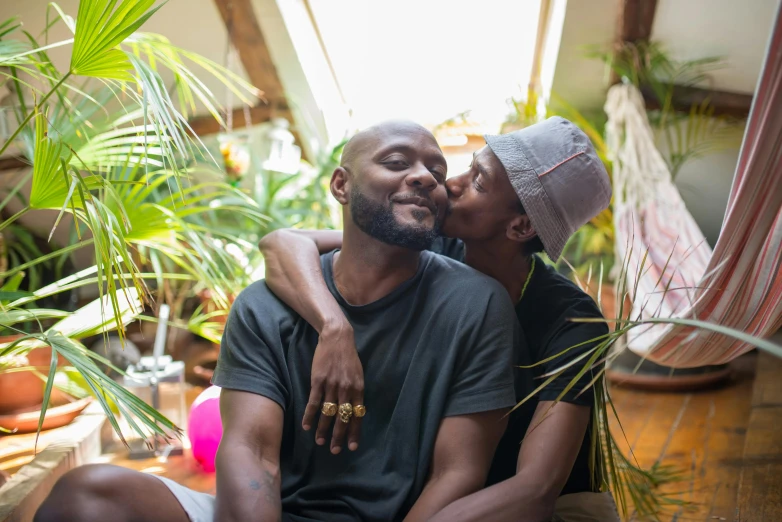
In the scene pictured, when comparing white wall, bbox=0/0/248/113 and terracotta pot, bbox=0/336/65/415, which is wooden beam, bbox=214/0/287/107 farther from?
terracotta pot, bbox=0/336/65/415

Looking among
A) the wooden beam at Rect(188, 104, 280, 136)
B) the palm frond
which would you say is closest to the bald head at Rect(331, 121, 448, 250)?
the palm frond

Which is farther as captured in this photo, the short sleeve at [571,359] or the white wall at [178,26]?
the white wall at [178,26]

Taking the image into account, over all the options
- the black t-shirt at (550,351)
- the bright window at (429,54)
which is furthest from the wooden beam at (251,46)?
the black t-shirt at (550,351)

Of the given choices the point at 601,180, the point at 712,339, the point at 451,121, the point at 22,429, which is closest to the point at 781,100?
the point at 601,180

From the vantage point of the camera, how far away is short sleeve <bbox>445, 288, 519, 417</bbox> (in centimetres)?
143

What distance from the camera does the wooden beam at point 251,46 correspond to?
3.55m

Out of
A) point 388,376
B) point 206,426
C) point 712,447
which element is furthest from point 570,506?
point 712,447

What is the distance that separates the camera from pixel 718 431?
302 centimetres

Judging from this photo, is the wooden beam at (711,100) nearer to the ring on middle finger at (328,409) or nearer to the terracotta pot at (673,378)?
the terracotta pot at (673,378)

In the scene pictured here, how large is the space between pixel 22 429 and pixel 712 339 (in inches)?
87.7

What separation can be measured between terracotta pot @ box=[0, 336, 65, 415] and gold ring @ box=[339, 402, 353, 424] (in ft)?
5.36

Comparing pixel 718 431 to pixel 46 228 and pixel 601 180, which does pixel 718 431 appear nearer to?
pixel 601 180

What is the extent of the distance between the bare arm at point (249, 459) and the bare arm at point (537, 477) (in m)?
0.30

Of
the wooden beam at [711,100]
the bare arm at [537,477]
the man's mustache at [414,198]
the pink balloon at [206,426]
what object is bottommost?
the wooden beam at [711,100]
